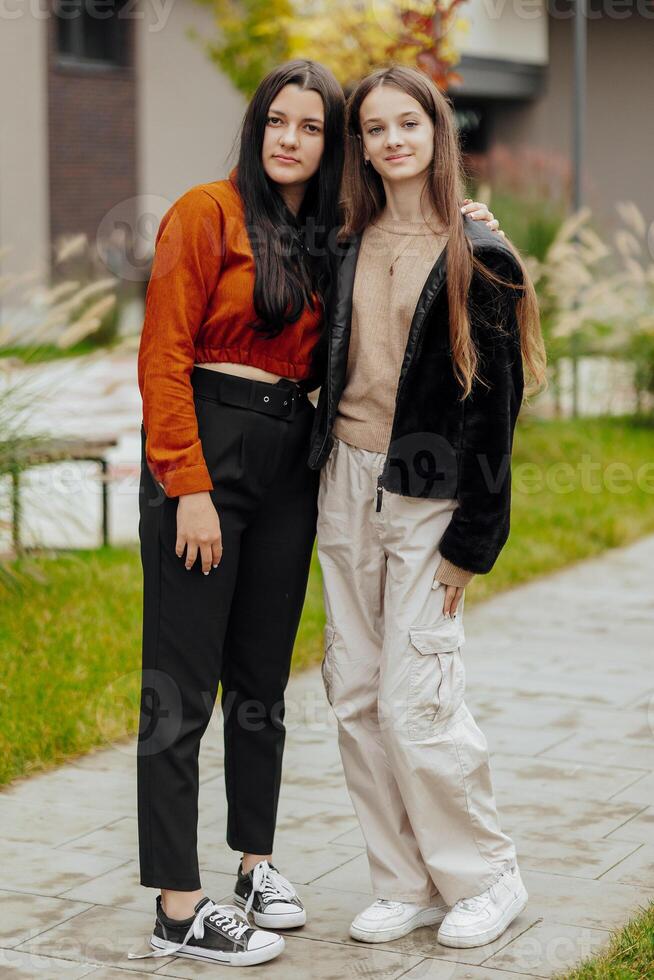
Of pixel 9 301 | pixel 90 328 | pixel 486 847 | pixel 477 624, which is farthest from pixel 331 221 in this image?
pixel 9 301

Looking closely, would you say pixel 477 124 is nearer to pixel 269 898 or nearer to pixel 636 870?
pixel 636 870

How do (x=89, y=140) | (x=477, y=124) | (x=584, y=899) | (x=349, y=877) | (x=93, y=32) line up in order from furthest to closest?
(x=477, y=124)
(x=93, y=32)
(x=89, y=140)
(x=349, y=877)
(x=584, y=899)

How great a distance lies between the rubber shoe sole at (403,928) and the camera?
3.33 meters

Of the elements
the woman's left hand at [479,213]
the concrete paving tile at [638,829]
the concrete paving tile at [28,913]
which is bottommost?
the concrete paving tile at [638,829]

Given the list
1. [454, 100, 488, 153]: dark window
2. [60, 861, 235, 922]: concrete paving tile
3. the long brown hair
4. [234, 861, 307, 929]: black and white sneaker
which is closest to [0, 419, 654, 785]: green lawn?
[60, 861, 235, 922]: concrete paving tile

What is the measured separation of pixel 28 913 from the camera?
137 inches

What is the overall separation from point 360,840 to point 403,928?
70 cm

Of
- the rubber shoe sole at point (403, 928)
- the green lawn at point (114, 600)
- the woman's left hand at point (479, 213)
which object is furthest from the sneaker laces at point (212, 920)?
the woman's left hand at point (479, 213)

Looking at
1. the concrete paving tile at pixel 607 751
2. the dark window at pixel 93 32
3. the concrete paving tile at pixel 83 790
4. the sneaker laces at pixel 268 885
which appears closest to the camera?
the sneaker laces at pixel 268 885

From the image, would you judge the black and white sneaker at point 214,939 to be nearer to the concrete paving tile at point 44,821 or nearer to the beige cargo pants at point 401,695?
the beige cargo pants at point 401,695

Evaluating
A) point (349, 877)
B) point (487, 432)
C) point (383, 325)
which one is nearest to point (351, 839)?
point (349, 877)

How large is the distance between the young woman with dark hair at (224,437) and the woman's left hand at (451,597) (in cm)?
38

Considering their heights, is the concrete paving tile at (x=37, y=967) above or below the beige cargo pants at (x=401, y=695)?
below

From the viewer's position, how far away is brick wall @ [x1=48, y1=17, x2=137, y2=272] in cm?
1919
